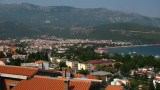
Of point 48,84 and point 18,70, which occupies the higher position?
point 18,70

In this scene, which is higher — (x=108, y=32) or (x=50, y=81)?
(x=50, y=81)

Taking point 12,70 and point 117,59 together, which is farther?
point 117,59

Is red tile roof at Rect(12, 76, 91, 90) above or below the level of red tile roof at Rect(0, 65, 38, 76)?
below

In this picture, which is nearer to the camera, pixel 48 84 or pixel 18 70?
pixel 48 84

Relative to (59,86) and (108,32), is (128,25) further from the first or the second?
(59,86)

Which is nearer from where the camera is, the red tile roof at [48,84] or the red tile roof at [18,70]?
the red tile roof at [48,84]

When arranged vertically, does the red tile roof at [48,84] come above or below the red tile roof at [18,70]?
below

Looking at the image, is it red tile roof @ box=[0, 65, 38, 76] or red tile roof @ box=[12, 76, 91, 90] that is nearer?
red tile roof @ box=[12, 76, 91, 90]

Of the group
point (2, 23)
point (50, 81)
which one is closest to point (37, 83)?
point (50, 81)
